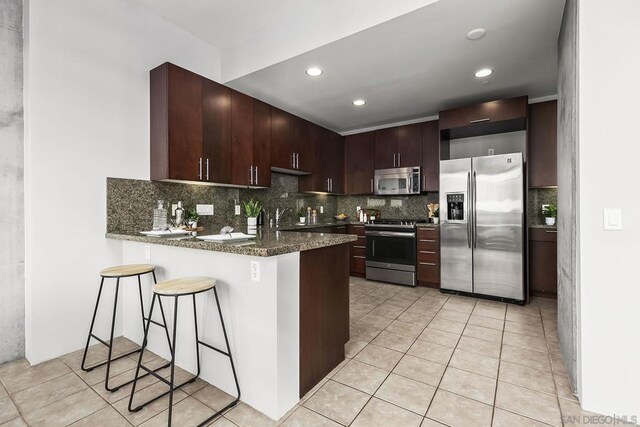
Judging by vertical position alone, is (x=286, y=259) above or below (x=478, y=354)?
above

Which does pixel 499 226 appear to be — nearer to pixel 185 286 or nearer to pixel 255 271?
pixel 255 271

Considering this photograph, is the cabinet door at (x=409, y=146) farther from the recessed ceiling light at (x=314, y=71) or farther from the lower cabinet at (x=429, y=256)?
the recessed ceiling light at (x=314, y=71)

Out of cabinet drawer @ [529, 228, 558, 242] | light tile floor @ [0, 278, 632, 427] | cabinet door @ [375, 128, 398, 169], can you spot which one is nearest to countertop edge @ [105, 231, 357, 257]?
light tile floor @ [0, 278, 632, 427]

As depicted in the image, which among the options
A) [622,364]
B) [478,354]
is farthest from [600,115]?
[478,354]

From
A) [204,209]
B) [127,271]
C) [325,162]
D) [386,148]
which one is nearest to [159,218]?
[204,209]

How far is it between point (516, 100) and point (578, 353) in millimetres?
3008

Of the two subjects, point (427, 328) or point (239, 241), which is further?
point (427, 328)

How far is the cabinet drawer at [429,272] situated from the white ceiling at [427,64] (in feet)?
7.29

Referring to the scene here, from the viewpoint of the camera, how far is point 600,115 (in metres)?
1.63

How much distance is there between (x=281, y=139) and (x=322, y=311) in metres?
2.69

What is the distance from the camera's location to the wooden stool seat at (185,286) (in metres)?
1.57

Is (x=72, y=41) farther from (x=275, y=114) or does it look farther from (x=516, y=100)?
(x=516, y=100)

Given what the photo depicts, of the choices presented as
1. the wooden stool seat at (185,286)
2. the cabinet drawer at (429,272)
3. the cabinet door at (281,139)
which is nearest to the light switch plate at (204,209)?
the cabinet door at (281,139)

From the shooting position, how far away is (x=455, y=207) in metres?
3.90
